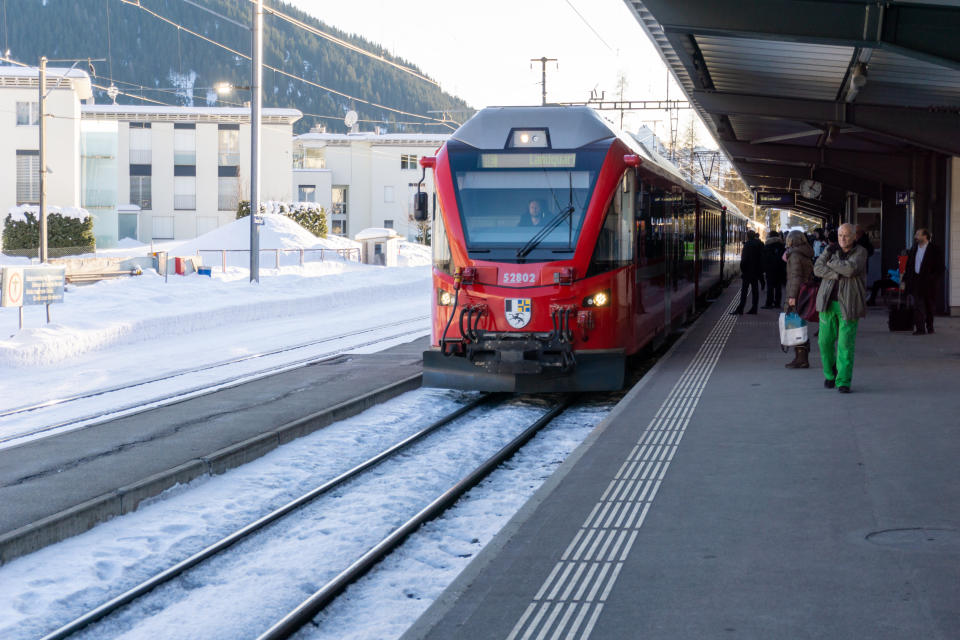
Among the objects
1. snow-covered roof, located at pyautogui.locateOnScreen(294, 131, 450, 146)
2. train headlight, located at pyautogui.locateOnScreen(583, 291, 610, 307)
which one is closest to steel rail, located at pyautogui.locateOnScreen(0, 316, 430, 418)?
train headlight, located at pyautogui.locateOnScreen(583, 291, 610, 307)

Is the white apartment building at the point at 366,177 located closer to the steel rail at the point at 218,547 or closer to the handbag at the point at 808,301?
the handbag at the point at 808,301

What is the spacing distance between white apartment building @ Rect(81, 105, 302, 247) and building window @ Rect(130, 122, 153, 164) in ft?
0.21

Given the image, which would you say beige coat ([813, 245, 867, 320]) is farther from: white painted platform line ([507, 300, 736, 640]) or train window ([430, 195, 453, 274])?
train window ([430, 195, 453, 274])

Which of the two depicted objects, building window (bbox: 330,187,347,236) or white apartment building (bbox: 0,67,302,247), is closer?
white apartment building (bbox: 0,67,302,247)

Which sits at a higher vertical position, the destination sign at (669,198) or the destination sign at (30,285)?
the destination sign at (669,198)

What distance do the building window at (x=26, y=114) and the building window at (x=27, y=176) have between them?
147 centimetres

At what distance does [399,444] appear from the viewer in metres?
10.8

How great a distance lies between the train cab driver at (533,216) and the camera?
1274cm

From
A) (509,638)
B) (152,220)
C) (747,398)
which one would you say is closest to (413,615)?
(509,638)

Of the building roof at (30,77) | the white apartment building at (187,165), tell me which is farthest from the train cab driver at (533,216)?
the white apartment building at (187,165)

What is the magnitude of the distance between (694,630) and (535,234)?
8.14 metres

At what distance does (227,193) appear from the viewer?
7712cm

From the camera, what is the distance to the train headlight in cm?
1266

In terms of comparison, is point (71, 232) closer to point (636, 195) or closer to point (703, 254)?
point (703, 254)
